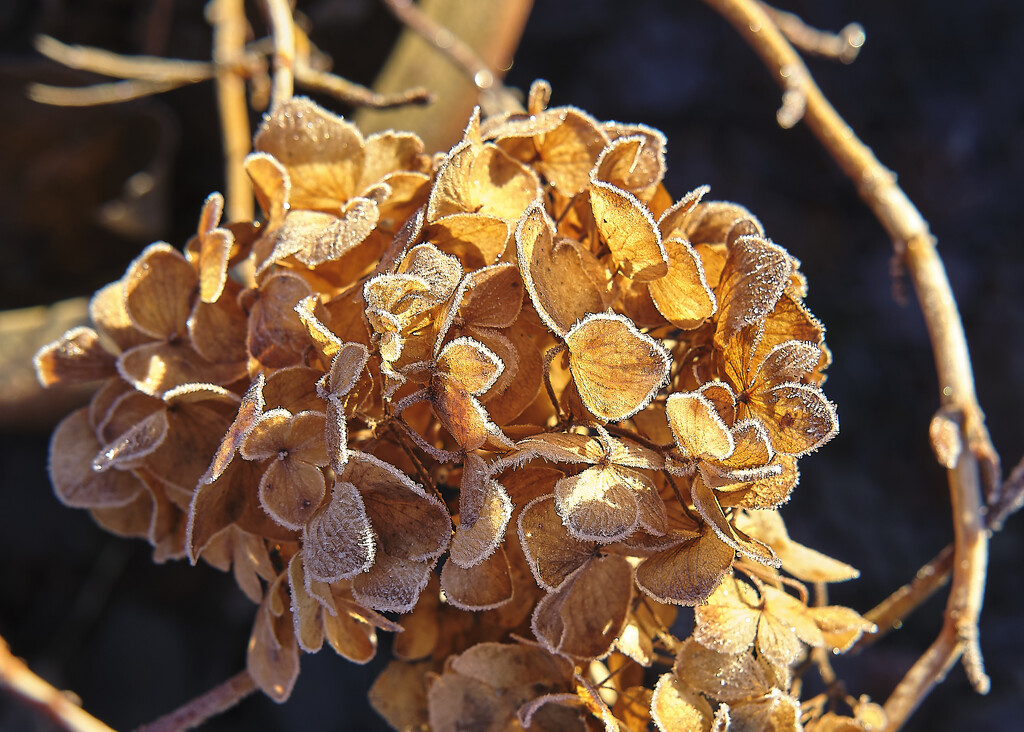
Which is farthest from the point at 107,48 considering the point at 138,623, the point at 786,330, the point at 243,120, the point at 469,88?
the point at 786,330

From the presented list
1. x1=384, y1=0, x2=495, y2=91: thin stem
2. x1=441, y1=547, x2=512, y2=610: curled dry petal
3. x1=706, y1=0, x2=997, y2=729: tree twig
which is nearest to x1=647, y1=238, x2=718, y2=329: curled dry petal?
x1=441, y1=547, x2=512, y2=610: curled dry petal

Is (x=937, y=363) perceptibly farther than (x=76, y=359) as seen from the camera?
Yes

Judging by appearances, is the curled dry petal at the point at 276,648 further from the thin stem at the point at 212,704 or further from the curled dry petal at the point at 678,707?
the curled dry petal at the point at 678,707

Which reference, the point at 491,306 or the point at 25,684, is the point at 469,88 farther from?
the point at 25,684

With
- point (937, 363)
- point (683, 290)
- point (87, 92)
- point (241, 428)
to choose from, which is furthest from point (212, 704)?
point (87, 92)

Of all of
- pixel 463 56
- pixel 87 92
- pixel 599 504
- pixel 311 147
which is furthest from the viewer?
pixel 87 92

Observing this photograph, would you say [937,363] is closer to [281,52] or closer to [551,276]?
[551,276]

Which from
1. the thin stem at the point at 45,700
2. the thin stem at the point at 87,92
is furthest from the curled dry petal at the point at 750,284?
the thin stem at the point at 87,92

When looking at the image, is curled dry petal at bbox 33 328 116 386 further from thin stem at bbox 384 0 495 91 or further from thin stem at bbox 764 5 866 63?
thin stem at bbox 764 5 866 63
